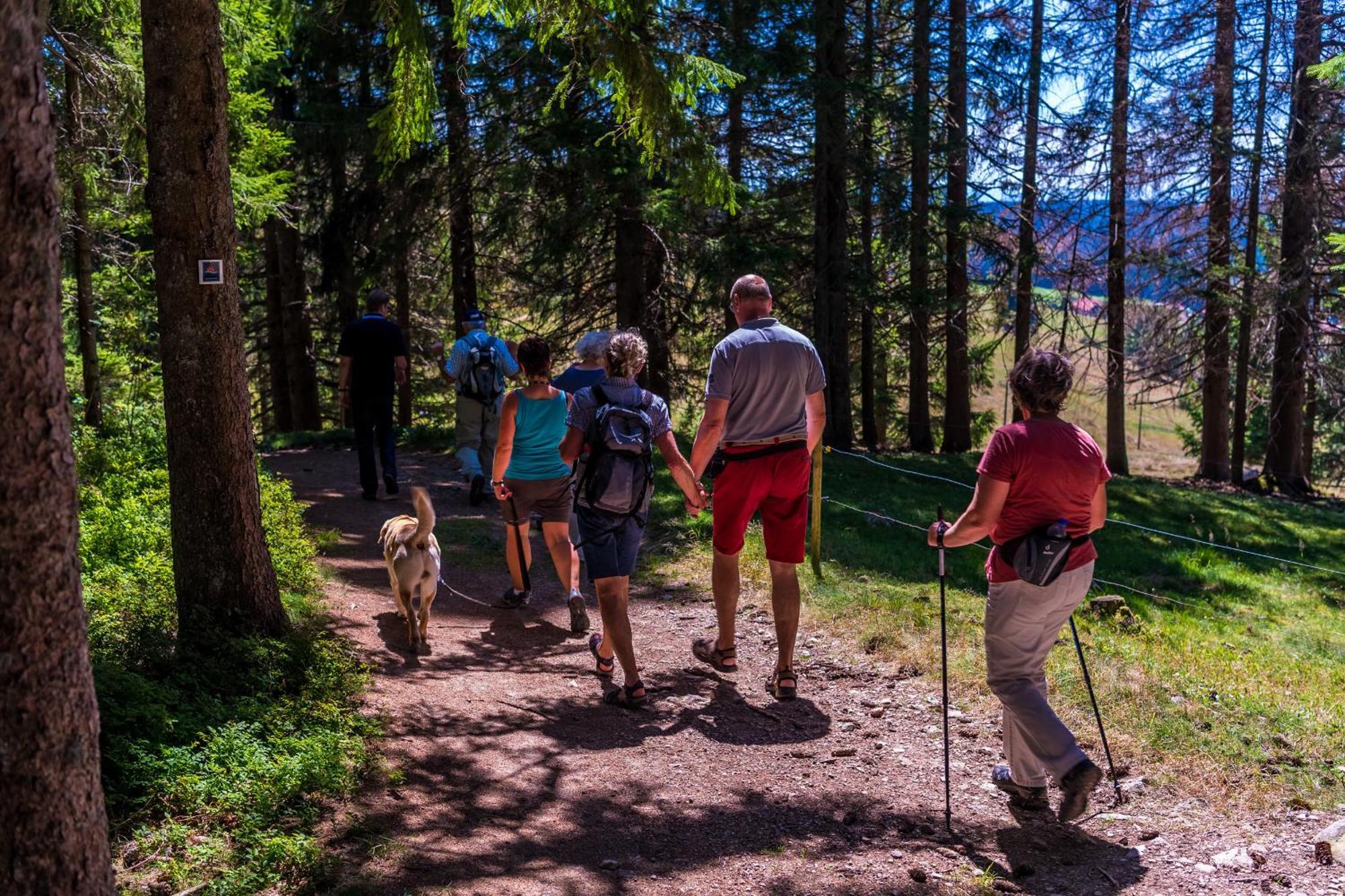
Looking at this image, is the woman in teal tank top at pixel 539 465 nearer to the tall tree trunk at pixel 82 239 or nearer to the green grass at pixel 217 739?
the green grass at pixel 217 739

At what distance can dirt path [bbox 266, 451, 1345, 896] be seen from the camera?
448 centimetres

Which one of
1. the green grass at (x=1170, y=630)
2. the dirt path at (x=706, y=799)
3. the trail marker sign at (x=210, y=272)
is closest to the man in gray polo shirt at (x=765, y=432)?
the dirt path at (x=706, y=799)

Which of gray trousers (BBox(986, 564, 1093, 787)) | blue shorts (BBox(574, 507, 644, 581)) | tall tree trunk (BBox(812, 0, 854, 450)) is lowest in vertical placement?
gray trousers (BBox(986, 564, 1093, 787))

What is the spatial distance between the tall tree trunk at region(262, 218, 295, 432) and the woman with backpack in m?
18.5

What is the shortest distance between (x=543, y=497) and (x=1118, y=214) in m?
18.1

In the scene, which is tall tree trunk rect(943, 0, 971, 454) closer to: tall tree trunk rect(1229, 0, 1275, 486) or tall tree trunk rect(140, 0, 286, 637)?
tall tree trunk rect(1229, 0, 1275, 486)

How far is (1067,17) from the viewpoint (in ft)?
70.9

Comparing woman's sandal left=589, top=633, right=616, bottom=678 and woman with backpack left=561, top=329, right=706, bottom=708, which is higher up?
woman with backpack left=561, top=329, right=706, bottom=708

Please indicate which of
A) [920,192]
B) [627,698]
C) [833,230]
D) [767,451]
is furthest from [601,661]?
[920,192]

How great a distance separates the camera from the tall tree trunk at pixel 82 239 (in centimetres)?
1180

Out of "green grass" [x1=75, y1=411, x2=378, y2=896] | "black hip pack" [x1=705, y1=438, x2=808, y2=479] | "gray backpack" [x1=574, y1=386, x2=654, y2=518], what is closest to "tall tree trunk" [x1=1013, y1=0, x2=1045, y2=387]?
"black hip pack" [x1=705, y1=438, x2=808, y2=479]

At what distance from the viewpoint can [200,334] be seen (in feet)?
20.0

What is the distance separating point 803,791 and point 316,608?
4.00 meters

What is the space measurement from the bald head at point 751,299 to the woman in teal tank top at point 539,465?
150 cm
